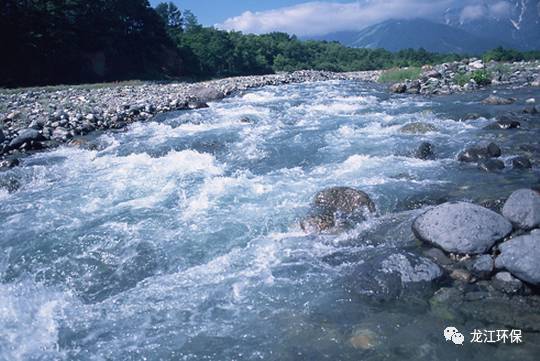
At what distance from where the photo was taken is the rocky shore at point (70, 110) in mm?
14023

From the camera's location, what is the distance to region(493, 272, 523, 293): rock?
525 centimetres

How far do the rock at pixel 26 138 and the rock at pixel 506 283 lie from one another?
13.9m

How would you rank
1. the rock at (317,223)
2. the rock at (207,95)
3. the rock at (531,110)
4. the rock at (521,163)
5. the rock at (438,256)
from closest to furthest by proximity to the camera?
the rock at (438,256), the rock at (317,223), the rock at (521,163), the rock at (531,110), the rock at (207,95)

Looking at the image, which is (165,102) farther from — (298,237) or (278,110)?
(298,237)

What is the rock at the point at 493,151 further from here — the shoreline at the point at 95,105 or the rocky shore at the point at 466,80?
the rocky shore at the point at 466,80

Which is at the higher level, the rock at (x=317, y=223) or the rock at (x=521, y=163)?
the rock at (x=521, y=163)

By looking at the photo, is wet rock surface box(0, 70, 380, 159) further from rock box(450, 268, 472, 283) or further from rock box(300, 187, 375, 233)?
rock box(450, 268, 472, 283)

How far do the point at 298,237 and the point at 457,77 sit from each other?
76.5ft

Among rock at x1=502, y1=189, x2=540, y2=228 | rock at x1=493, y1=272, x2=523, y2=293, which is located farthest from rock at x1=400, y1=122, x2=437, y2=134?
rock at x1=493, y1=272, x2=523, y2=293

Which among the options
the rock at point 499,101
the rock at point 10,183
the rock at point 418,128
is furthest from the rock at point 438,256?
the rock at point 499,101

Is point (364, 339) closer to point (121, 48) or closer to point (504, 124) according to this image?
point (504, 124)

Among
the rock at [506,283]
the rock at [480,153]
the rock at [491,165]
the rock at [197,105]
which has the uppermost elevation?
the rock at [197,105]

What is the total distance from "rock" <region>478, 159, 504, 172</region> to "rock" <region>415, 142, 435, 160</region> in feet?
4.71

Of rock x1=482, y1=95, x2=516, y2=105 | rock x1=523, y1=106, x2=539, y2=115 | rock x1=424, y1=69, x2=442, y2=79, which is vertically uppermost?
rock x1=424, y1=69, x2=442, y2=79
